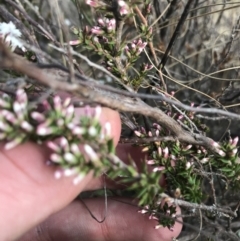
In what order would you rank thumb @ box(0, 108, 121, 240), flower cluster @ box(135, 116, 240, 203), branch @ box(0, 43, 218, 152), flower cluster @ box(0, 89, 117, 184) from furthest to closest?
flower cluster @ box(135, 116, 240, 203)
thumb @ box(0, 108, 121, 240)
flower cluster @ box(0, 89, 117, 184)
branch @ box(0, 43, 218, 152)

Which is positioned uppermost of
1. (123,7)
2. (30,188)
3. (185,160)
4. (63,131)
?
(123,7)

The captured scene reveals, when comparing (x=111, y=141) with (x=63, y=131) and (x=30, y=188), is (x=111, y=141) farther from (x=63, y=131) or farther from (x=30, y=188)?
(x=30, y=188)

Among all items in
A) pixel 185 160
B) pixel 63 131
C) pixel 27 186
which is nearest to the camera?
pixel 63 131

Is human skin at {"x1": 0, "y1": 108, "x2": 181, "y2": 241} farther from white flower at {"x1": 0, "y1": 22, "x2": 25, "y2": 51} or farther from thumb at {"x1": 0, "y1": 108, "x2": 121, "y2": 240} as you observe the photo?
white flower at {"x1": 0, "y1": 22, "x2": 25, "y2": 51}

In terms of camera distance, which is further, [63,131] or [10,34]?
[10,34]

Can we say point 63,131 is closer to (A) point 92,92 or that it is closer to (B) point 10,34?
(A) point 92,92

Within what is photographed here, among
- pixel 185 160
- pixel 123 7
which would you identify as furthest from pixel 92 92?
pixel 185 160

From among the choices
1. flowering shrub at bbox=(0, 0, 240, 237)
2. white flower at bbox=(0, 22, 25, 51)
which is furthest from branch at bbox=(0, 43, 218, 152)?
white flower at bbox=(0, 22, 25, 51)

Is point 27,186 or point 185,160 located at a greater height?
point 27,186

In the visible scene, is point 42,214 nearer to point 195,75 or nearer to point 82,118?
point 82,118

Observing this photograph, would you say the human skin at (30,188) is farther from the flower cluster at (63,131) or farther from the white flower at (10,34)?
the white flower at (10,34)

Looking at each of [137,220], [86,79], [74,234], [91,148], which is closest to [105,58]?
[86,79]

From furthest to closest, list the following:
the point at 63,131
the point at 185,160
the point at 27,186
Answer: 1. the point at 185,160
2. the point at 27,186
3. the point at 63,131

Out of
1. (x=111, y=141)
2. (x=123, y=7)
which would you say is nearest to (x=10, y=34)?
(x=123, y=7)
